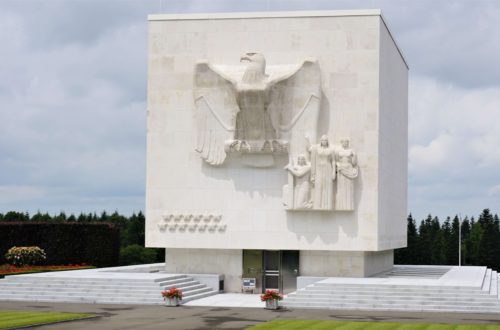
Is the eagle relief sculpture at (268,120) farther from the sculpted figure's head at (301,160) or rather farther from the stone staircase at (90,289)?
the stone staircase at (90,289)

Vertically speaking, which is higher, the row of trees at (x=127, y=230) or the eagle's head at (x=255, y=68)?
the eagle's head at (x=255, y=68)

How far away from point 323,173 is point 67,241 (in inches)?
802

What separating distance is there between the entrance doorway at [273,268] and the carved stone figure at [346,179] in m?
3.35

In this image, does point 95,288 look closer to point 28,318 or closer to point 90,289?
point 90,289

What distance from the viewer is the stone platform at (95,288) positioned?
32.9 m

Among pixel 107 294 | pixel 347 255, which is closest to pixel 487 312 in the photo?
pixel 347 255

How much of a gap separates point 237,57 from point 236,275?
946cm

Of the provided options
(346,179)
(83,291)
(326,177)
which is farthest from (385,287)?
(83,291)

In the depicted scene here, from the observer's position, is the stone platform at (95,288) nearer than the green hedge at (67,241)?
Yes

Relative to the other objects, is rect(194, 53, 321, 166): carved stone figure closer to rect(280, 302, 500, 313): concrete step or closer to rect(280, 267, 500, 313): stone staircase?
rect(280, 267, 500, 313): stone staircase

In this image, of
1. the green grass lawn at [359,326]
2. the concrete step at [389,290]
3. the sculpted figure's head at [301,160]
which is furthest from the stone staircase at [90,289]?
the green grass lawn at [359,326]

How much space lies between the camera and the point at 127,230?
6950 centimetres

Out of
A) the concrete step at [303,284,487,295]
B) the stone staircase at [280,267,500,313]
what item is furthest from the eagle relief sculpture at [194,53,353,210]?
the stone staircase at [280,267,500,313]

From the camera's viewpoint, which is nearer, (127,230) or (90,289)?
(90,289)
